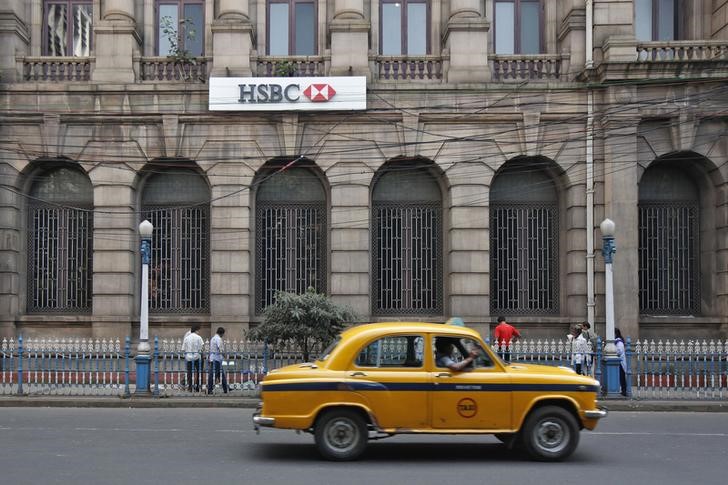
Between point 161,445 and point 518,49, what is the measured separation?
662 inches

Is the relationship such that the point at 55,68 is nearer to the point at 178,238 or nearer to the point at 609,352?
the point at 178,238

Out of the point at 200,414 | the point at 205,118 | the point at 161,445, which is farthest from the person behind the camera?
the point at 205,118

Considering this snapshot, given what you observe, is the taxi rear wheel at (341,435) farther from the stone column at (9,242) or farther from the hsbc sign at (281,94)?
the stone column at (9,242)

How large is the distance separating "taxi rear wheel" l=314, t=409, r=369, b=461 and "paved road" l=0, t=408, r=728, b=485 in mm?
178

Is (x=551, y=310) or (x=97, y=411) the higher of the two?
(x=551, y=310)

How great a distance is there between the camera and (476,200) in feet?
78.0

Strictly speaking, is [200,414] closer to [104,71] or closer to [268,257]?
[268,257]

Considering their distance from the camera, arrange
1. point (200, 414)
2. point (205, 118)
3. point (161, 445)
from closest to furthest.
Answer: point (161, 445)
point (200, 414)
point (205, 118)

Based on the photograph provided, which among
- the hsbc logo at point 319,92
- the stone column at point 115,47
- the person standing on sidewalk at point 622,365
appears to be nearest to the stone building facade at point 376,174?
the stone column at point 115,47

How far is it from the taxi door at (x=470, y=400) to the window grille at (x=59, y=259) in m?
15.4

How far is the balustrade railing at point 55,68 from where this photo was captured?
2412cm

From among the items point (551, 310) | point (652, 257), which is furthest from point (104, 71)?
point (652, 257)

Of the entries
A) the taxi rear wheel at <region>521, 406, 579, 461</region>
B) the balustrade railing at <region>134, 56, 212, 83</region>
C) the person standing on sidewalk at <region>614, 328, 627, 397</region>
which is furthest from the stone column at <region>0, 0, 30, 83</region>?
the taxi rear wheel at <region>521, 406, 579, 461</region>

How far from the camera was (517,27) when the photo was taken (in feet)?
82.8
